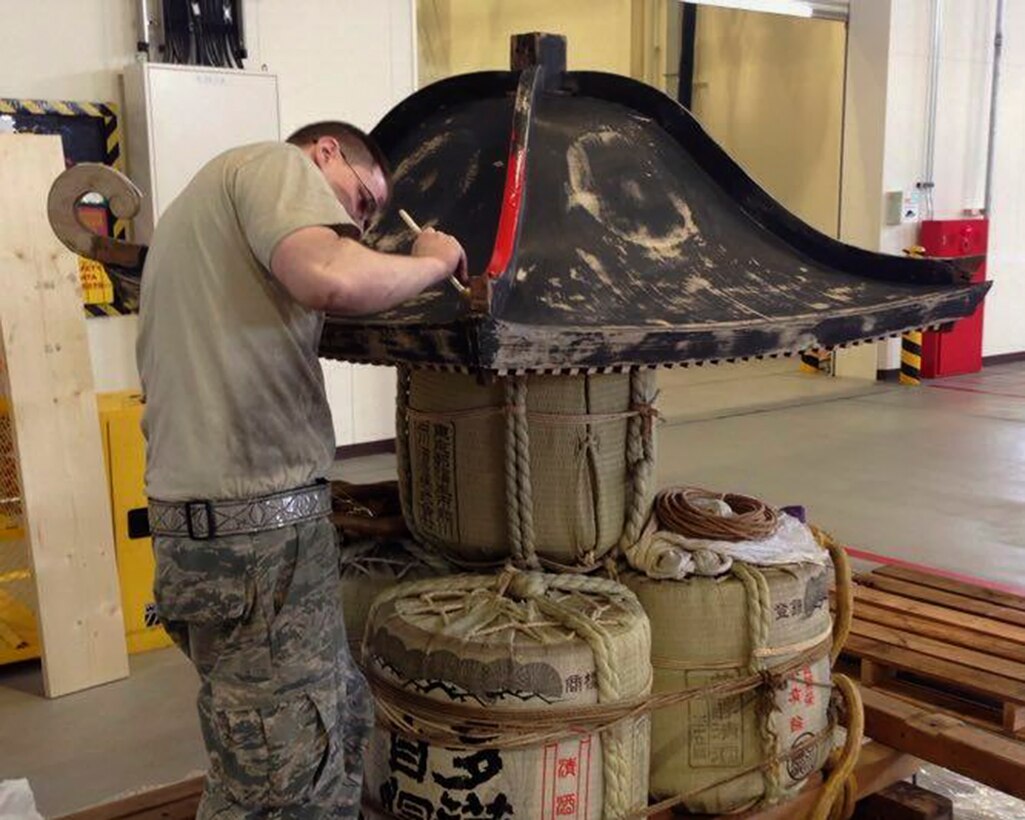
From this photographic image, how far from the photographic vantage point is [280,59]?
20.8ft

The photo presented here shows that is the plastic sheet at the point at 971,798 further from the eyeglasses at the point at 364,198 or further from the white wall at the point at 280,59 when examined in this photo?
the white wall at the point at 280,59

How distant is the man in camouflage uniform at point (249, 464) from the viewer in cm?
187

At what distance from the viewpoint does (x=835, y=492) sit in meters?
6.22

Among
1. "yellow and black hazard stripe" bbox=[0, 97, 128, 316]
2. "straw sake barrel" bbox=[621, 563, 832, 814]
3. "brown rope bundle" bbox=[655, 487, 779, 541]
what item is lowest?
"straw sake barrel" bbox=[621, 563, 832, 814]

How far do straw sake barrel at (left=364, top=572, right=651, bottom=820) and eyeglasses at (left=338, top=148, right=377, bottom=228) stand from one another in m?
0.76

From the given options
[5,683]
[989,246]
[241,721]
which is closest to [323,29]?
[5,683]

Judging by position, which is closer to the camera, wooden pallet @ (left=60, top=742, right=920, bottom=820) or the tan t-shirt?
the tan t-shirt

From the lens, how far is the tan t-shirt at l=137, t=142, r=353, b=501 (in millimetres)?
1866

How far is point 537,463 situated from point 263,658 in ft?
2.23

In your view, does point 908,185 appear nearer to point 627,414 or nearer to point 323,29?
point 323,29

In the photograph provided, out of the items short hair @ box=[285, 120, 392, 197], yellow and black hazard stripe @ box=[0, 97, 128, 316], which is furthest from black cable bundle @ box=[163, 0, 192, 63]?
short hair @ box=[285, 120, 392, 197]

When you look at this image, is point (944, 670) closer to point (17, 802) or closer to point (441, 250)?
point (441, 250)

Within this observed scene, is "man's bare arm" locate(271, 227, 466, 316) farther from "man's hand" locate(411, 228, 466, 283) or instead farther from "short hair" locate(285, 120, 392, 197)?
"short hair" locate(285, 120, 392, 197)

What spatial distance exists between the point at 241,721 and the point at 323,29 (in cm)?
536
